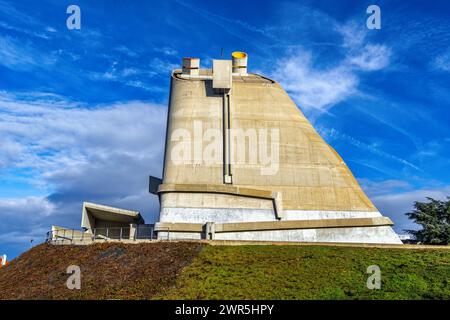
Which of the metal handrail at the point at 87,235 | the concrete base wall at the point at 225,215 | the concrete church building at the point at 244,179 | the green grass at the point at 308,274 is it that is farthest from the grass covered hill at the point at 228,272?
the concrete base wall at the point at 225,215

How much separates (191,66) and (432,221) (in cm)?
2493

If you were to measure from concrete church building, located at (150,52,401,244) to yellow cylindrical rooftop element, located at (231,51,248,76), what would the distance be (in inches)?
84.1

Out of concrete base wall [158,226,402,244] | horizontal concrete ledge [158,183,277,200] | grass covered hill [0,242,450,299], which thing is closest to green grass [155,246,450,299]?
grass covered hill [0,242,450,299]

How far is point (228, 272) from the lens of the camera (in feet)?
68.1

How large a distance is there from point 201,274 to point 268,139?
14526mm

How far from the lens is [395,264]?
22016mm

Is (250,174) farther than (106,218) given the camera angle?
No

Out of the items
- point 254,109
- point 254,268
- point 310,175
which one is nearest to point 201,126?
point 254,109

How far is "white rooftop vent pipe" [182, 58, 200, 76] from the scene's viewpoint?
35844mm

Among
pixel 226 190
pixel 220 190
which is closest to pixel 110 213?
pixel 220 190

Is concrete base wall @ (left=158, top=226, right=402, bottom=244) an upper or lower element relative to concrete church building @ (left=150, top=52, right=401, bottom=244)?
lower

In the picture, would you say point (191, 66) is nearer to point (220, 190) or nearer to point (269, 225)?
point (220, 190)

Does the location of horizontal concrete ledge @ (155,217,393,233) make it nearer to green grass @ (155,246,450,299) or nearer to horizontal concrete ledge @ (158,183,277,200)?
horizontal concrete ledge @ (158,183,277,200)
